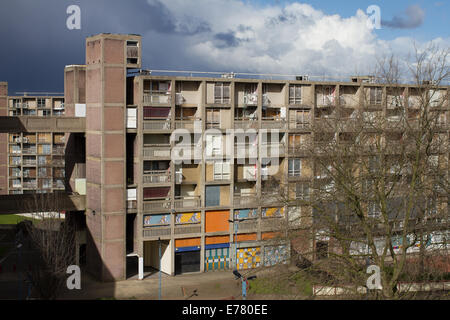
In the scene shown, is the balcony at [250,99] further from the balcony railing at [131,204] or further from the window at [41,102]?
the window at [41,102]

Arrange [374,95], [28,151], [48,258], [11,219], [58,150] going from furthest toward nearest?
[28,151]
[58,150]
[11,219]
[374,95]
[48,258]

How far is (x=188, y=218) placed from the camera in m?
48.1

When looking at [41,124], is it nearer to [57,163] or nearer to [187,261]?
[187,261]

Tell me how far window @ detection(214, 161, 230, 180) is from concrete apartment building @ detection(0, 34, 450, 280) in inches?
3.9

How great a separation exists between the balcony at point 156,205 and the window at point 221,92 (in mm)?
10496

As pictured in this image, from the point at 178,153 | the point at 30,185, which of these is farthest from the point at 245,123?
the point at 30,185

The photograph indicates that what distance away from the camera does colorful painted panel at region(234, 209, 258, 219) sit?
49.9 m

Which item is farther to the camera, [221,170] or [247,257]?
[247,257]

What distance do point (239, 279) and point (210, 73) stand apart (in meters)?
18.8

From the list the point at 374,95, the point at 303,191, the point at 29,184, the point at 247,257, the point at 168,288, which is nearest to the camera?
the point at 303,191

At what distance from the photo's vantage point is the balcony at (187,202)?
1878 inches

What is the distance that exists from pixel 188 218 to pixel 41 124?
1535 cm
